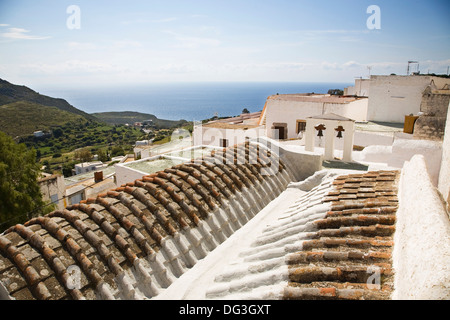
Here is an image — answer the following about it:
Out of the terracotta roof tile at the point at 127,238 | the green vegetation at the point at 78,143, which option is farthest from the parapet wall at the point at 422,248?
the green vegetation at the point at 78,143

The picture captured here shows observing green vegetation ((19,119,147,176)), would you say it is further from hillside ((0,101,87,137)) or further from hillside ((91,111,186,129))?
hillside ((91,111,186,129))

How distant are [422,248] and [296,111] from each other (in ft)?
74.7

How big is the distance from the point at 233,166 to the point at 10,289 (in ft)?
15.9

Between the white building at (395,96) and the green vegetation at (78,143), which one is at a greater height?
the white building at (395,96)

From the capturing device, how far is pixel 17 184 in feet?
65.0

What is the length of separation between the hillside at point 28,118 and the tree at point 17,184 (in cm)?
3886

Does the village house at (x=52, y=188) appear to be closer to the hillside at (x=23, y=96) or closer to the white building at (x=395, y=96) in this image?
the white building at (x=395, y=96)

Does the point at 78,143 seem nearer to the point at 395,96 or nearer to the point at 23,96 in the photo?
the point at 23,96

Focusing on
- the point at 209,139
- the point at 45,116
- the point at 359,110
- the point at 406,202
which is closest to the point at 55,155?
the point at 45,116

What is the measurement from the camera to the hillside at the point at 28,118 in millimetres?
56844

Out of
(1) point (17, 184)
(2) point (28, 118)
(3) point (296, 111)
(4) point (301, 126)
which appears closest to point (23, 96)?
(2) point (28, 118)

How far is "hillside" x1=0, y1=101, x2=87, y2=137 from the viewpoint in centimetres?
5684

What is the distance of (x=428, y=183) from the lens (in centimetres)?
354

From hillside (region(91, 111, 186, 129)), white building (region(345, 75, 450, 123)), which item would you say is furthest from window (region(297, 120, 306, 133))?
hillside (region(91, 111, 186, 129))
